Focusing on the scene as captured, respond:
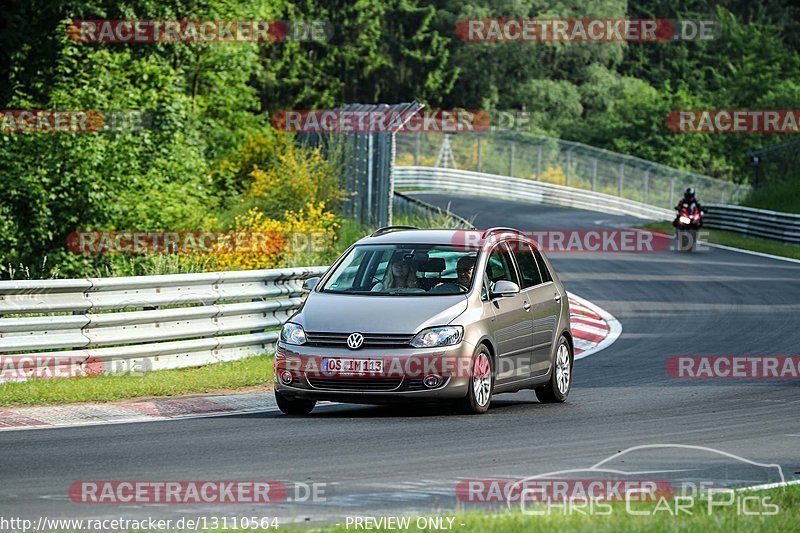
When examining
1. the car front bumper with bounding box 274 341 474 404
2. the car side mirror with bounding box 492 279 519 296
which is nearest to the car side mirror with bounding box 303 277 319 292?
the car front bumper with bounding box 274 341 474 404

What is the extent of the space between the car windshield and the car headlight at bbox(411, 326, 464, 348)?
2.10 ft

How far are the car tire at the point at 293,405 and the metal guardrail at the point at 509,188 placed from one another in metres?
46.3

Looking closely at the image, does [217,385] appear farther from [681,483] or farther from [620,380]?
[681,483]

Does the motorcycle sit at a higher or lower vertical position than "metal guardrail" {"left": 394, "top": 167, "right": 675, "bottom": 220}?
higher

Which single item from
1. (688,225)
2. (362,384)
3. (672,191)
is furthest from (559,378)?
(672,191)

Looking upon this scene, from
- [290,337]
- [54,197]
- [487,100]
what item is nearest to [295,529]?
[290,337]

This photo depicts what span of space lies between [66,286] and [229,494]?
20.2 feet

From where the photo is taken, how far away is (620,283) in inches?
1144

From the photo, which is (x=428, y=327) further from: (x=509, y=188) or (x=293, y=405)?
(x=509, y=188)

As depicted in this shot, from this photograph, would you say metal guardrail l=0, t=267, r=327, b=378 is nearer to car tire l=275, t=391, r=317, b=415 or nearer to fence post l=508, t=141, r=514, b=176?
car tire l=275, t=391, r=317, b=415

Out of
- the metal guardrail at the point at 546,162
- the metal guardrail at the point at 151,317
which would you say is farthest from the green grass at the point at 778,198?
the metal guardrail at the point at 151,317

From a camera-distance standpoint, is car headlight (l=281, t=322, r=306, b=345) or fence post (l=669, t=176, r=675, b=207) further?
fence post (l=669, t=176, r=675, b=207)

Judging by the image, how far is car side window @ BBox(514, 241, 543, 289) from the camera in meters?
14.3

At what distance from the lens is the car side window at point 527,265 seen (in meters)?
14.3
